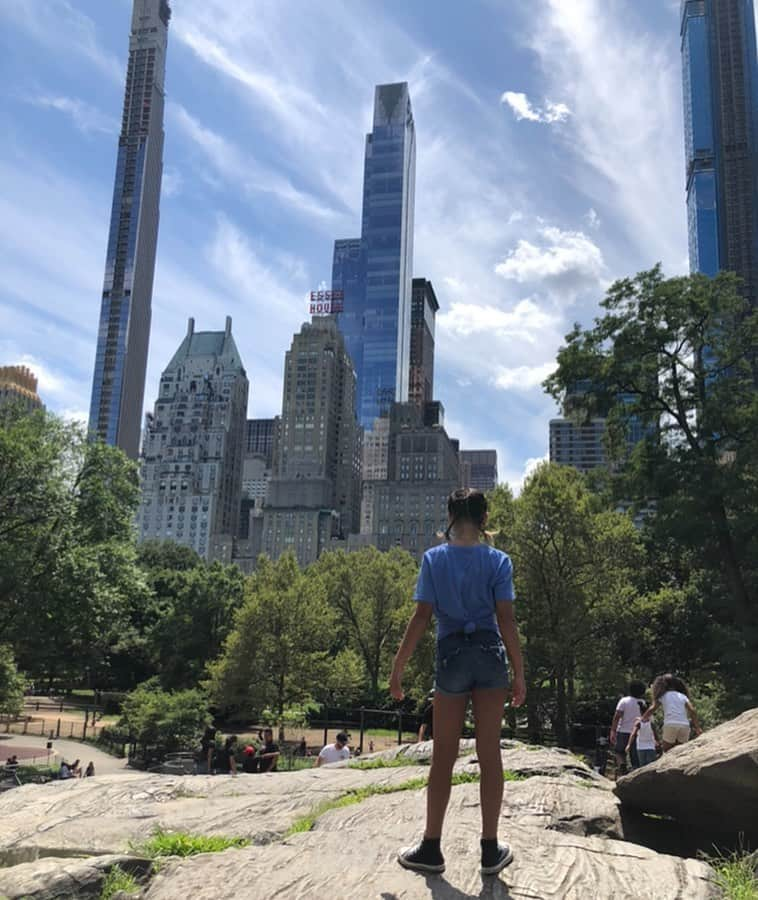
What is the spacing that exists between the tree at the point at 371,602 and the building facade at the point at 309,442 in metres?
125

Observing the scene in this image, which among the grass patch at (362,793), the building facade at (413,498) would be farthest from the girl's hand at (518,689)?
the building facade at (413,498)

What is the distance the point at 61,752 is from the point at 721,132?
5725 inches

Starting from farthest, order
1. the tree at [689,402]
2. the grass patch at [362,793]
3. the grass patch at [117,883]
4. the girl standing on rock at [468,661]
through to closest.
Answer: the tree at [689,402], the grass patch at [362,793], the girl standing on rock at [468,661], the grass patch at [117,883]

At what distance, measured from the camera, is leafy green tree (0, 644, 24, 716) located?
2458 centimetres

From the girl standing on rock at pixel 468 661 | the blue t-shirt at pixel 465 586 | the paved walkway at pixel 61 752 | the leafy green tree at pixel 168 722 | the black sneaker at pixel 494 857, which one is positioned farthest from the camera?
the leafy green tree at pixel 168 722

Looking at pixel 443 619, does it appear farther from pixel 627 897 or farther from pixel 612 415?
pixel 612 415

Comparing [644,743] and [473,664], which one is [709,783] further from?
[644,743]

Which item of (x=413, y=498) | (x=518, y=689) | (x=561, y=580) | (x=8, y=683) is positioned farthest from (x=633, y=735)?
(x=413, y=498)

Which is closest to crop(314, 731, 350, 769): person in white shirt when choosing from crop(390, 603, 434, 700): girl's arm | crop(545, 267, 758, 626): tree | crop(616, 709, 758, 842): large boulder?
crop(616, 709, 758, 842): large boulder

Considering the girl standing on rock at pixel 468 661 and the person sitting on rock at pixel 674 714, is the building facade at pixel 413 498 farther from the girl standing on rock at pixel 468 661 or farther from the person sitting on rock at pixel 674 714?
the girl standing on rock at pixel 468 661

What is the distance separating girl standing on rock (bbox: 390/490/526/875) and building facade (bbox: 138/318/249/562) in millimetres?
186432

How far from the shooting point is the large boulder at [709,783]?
4605 mm

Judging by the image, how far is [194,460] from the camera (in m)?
192

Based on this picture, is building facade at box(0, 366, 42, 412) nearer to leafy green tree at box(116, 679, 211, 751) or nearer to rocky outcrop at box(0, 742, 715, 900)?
leafy green tree at box(116, 679, 211, 751)
